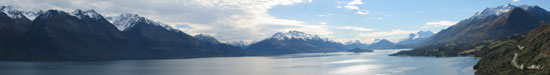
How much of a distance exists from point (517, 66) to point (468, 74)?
2568cm

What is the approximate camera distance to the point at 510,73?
313 feet

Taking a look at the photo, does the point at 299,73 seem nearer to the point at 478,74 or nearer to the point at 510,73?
the point at 478,74

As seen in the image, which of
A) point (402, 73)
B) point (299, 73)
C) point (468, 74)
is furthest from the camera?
point (299, 73)

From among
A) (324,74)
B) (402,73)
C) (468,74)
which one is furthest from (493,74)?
(324,74)

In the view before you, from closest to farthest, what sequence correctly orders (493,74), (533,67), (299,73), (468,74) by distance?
(533,67) < (493,74) < (468,74) < (299,73)

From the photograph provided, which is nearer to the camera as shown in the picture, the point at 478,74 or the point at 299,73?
the point at 478,74

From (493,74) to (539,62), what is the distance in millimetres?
11378

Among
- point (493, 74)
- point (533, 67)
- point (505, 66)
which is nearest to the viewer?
point (533, 67)

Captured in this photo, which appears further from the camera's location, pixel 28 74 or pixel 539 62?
pixel 28 74

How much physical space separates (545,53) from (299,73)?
8890 cm

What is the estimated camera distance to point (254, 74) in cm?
17500

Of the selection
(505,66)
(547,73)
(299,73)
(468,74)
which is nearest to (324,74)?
(299,73)

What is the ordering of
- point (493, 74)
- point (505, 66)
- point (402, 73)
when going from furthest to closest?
1. point (402, 73)
2. point (505, 66)
3. point (493, 74)

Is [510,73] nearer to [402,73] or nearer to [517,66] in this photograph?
[517,66]
